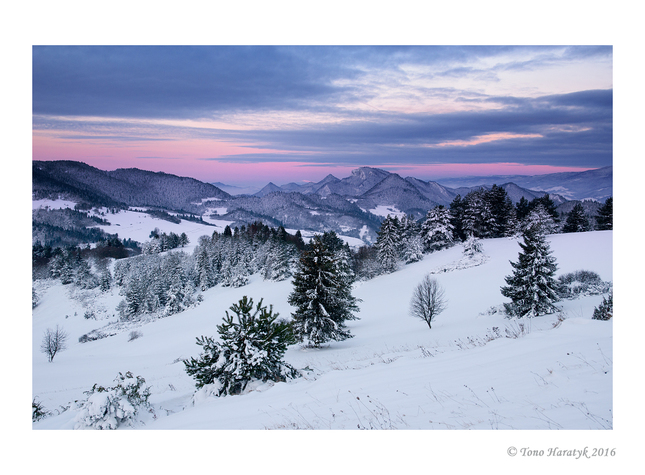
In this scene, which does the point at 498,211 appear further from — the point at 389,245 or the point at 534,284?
the point at 534,284

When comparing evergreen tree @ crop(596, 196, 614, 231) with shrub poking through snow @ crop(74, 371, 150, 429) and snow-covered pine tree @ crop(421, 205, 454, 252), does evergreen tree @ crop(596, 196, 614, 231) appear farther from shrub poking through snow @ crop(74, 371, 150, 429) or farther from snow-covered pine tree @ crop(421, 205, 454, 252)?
shrub poking through snow @ crop(74, 371, 150, 429)

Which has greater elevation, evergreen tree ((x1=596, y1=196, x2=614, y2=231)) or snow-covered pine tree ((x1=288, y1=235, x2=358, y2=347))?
evergreen tree ((x1=596, y1=196, x2=614, y2=231))

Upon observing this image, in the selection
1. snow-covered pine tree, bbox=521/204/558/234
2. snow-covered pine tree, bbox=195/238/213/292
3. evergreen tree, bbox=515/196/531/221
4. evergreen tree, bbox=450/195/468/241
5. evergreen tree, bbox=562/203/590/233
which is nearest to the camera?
snow-covered pine tree, bbox=521/204/558/234

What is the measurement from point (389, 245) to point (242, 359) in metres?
44.2

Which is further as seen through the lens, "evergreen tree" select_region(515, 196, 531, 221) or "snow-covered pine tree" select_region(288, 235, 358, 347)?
"evergreen tree" select_region(515, 196, 531, 221)

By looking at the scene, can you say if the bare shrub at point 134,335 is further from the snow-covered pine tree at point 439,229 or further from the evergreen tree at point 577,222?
the evergreen tree at point 577,222

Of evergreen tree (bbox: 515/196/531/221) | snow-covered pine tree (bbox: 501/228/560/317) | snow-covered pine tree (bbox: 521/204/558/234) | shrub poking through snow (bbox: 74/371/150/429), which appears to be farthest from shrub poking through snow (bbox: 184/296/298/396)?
evergreen tree (bbox: 515/196/531/221)

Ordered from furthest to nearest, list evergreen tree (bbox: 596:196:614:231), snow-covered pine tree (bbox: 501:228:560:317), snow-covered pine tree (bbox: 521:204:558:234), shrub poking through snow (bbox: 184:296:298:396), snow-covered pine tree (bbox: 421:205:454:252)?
snow-covered pine tree (bbox: 421:205:454:252)
snow-covered pine tree (bbox: 521:204:558:234)
evergreen tree (bbox: 596:196:614:231)
snow-covered pine tree (bbox: 501:228:560:317)
shrub poking through snow (bbox: 184:296:298:396)

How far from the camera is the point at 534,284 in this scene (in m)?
15.6

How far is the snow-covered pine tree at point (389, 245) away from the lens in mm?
48750

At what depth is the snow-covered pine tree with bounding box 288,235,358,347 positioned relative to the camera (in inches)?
637

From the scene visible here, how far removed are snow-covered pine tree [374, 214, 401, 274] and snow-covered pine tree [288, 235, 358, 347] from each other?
1295 inches
